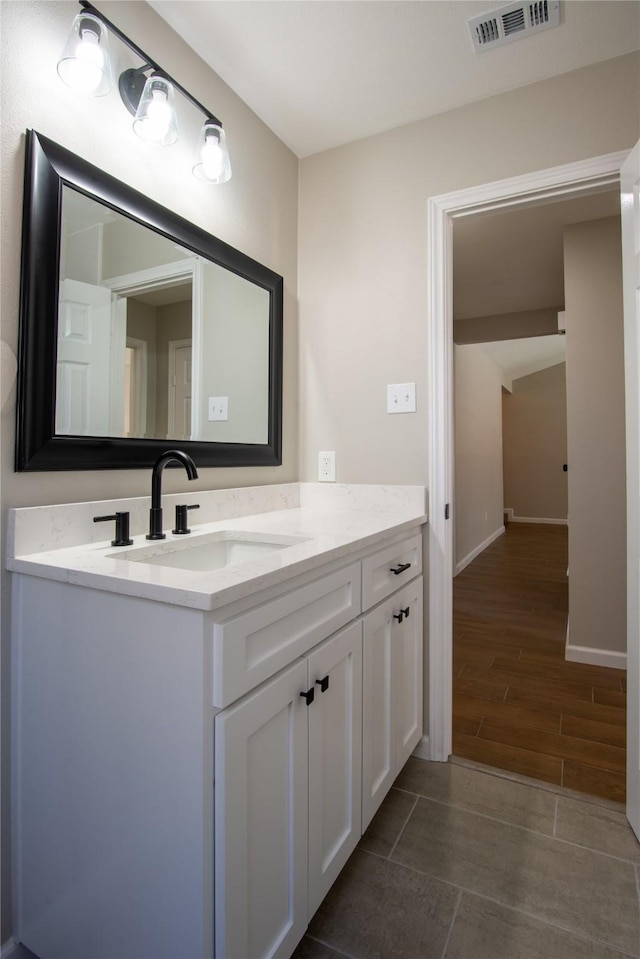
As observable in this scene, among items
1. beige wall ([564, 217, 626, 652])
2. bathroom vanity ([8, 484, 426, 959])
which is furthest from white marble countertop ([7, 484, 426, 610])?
beige wall ([564, 217, 626, 652])

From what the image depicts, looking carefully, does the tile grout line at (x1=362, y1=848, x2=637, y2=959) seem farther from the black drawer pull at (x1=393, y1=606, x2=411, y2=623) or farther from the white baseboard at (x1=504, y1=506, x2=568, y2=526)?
Result: the white baseboard at (x1=504, y1=506, x2=568, y2=526)

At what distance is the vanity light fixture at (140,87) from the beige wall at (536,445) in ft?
26.3

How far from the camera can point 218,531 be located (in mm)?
1431

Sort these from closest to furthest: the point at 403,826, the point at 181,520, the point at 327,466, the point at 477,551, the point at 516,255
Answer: the point at 181,520 → the point at 403,826 → the point at 327,466 → the point at 516,255 → the point at 477,551

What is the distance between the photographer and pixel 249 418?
5.99 feet

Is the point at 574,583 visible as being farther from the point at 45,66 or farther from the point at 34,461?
the point at 45,66

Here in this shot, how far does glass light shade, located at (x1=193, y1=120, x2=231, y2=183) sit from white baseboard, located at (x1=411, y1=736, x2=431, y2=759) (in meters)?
2.07

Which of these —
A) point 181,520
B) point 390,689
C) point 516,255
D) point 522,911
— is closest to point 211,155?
point 181,520

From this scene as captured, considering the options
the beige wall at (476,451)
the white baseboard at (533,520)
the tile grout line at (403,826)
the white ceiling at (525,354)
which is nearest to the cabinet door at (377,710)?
the tile grout line at (403,826)

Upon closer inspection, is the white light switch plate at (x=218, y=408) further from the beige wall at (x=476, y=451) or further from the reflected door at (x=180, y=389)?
the beige wall at (x=476, y=451)

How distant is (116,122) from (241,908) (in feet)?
5.83

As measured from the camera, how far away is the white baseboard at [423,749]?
71.5 inches

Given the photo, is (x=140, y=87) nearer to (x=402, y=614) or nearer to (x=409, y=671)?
(x=402, y=614)

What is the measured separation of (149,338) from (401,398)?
94 cm
